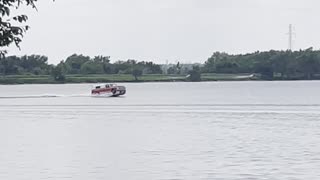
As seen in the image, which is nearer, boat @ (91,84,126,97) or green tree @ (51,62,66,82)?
boat @ (91,84,126,97)

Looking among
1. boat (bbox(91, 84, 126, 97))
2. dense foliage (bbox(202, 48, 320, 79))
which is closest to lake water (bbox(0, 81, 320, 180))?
boat (bbox(91, 84, 126, 97))

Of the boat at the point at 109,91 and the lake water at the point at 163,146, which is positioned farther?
the boat at the point at 109,91

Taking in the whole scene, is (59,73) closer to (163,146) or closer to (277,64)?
(277,64)

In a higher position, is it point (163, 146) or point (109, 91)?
point (163, 146)

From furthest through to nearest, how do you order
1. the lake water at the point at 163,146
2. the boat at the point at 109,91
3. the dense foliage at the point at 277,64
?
the dense foliage at the point at 277,64 < the boat at the point at 109,91 < the lake water at the point at 163,146

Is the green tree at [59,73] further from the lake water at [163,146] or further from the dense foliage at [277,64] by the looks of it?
the lake water at [163,146]

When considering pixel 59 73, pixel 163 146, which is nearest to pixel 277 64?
pixel 59 73

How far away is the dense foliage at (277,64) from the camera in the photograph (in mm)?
179375

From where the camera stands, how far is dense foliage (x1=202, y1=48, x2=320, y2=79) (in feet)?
589

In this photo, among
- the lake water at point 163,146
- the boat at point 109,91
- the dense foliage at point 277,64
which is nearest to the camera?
the lake water at point 163,146

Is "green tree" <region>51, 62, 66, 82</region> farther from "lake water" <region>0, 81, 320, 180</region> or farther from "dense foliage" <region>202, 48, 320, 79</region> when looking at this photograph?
"lake water" <region>0, 81, 320, 180</region>

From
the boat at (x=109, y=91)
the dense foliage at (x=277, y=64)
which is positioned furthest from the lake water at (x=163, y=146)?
the dense foliage at (x=277, y=64)

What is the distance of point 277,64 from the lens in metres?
182

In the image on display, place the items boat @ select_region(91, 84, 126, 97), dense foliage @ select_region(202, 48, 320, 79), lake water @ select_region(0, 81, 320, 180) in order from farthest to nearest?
1. dense foliage @ select_region(202, 48, 320, 79)
2. boat @ select_region(91, 84, 126, 97)
3. lake water @ select_region(0, 81, 320, 180)
